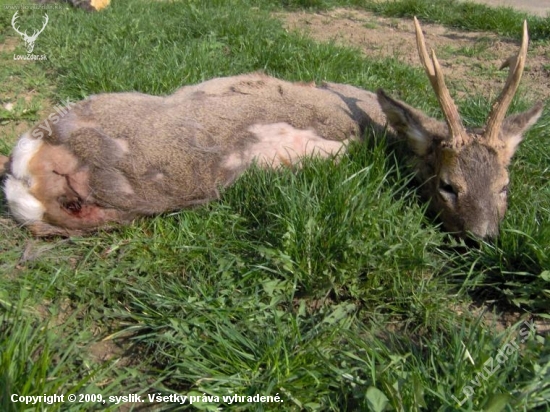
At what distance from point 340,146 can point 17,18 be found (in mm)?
5097

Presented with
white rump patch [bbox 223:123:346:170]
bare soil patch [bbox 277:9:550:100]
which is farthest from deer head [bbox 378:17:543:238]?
bare soil patch [bbox 277:9:550:100]

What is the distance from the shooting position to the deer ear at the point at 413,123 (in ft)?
12.5

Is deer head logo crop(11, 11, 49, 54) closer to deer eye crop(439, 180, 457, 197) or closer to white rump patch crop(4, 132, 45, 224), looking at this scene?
white rump patch crop(4, 132, 45, 224)

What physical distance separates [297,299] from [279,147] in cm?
117

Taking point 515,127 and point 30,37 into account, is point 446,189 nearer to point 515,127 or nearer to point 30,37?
point 515,127

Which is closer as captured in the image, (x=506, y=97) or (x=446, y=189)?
(x=506, y=97)

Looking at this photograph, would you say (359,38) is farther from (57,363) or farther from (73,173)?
(57,363)

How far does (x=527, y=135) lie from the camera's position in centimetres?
425

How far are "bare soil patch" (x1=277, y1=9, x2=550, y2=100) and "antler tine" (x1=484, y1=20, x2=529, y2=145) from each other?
1.67 meters

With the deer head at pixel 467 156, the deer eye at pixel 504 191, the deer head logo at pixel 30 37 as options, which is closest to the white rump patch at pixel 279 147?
the deer head at pixel 467 156

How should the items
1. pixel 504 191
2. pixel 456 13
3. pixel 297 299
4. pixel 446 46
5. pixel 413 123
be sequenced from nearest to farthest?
pixel 297 299
pixel 504 191
pixel 413 123
pixel 446 46
pixel 456 13

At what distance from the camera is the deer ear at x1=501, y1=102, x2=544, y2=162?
369 cm

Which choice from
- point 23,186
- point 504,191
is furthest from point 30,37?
point 504,191

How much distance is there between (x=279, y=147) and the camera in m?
3.70
